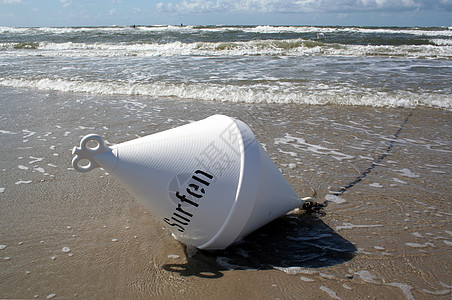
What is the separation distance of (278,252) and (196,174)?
3.06 ft

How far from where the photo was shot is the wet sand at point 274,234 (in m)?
→ 2.40

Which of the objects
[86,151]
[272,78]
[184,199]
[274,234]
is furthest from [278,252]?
[272,78]

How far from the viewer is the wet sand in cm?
240

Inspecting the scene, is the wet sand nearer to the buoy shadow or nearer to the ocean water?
the buoy shadow

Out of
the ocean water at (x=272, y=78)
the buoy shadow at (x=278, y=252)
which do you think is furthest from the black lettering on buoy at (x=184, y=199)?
the ocean water at (x=272, y=78)

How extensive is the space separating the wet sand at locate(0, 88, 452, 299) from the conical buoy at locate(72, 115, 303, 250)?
0.37 m

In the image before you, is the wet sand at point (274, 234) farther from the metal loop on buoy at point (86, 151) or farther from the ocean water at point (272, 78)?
the ocean water at point (272, 78)

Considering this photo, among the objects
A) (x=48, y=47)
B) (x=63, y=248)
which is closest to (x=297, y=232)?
(x=63, y=248)

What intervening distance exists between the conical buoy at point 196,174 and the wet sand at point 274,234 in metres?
0.37

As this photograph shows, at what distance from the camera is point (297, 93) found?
8508mm

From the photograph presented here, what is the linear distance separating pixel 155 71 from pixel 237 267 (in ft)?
36.5

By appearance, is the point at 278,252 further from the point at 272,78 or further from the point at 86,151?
the point at 272,78

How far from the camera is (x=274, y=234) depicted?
2.96 m

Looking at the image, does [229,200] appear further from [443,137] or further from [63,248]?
[443,137]
